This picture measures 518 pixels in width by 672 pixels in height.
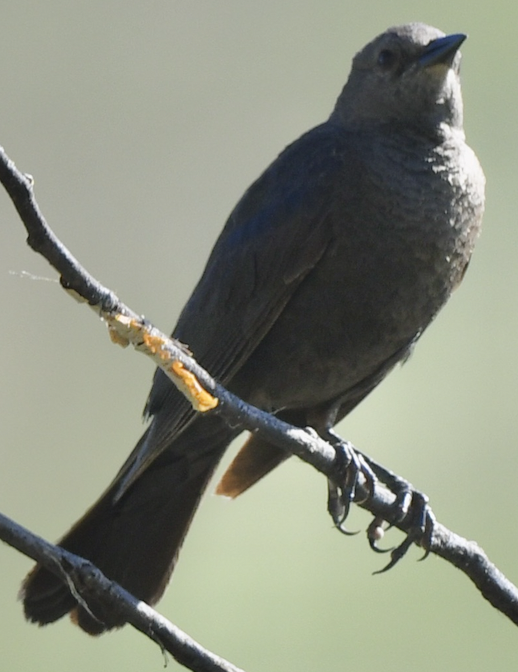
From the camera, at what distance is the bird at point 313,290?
3.29 metres

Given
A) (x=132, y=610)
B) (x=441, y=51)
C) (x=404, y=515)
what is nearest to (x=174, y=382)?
(x=132, y=610)

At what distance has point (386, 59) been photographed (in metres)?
3.66

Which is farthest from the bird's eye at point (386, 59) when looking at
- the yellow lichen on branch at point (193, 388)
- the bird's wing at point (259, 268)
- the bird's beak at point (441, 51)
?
the yellow lichen on branch at point (193, 388)

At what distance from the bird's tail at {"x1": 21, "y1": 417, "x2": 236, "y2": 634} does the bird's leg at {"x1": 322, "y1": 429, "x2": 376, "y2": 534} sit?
46cm

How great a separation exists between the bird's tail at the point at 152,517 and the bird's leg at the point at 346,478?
46 centimetres

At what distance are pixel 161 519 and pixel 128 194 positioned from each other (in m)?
2.50

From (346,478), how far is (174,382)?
107 centimetres

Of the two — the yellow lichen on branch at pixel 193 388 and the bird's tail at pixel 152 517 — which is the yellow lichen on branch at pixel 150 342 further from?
the bird's tail at pixel 152 517

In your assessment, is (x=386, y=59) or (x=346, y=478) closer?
(x=346, y=478)

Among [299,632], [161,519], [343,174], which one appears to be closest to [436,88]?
[343,174]

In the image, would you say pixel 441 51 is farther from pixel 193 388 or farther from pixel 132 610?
pixel 132 610

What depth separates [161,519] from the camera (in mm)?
3662

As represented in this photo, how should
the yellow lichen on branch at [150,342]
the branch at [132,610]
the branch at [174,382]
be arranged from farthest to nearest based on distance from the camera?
the branch at [132,610] → the yellow lichen on branch at [150,342] → the branch at [174,382]

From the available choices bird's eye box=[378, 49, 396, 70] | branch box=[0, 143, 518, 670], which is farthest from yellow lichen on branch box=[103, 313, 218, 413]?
bird's eye box=[378, 49, 396, 70]
